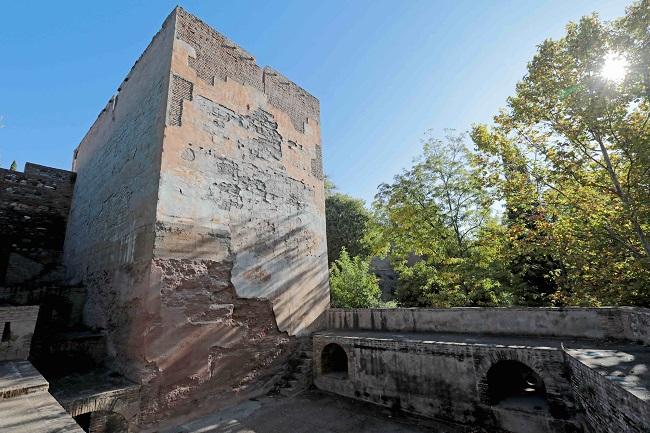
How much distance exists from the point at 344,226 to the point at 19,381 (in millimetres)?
17026

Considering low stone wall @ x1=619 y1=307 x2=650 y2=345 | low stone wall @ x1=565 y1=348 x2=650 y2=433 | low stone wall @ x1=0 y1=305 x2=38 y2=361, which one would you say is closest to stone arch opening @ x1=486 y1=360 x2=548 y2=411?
low stone wall @ x1=565 y1=348 x2=650 y2=433

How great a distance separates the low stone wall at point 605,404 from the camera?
109 inches

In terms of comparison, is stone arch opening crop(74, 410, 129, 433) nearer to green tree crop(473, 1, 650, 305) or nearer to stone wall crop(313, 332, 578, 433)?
stone wall crop(313, 332, 578, 433)

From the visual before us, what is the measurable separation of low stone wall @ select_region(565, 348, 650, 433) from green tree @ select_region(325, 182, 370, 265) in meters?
15.2

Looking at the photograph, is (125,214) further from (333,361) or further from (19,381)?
(333,361)

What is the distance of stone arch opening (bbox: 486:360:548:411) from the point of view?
4898mm

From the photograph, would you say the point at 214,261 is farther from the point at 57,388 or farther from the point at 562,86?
the point at 562,86

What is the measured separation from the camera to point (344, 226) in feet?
64.5

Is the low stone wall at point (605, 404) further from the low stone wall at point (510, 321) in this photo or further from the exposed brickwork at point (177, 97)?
the exposed brickwork at point (177, 97)

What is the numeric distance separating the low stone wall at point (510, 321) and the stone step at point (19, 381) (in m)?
5.87

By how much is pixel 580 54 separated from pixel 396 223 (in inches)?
304

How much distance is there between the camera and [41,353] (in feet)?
17.1

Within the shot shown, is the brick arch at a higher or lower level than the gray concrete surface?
higher

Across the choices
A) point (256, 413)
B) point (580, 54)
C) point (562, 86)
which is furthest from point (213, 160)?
point (580, 54)
